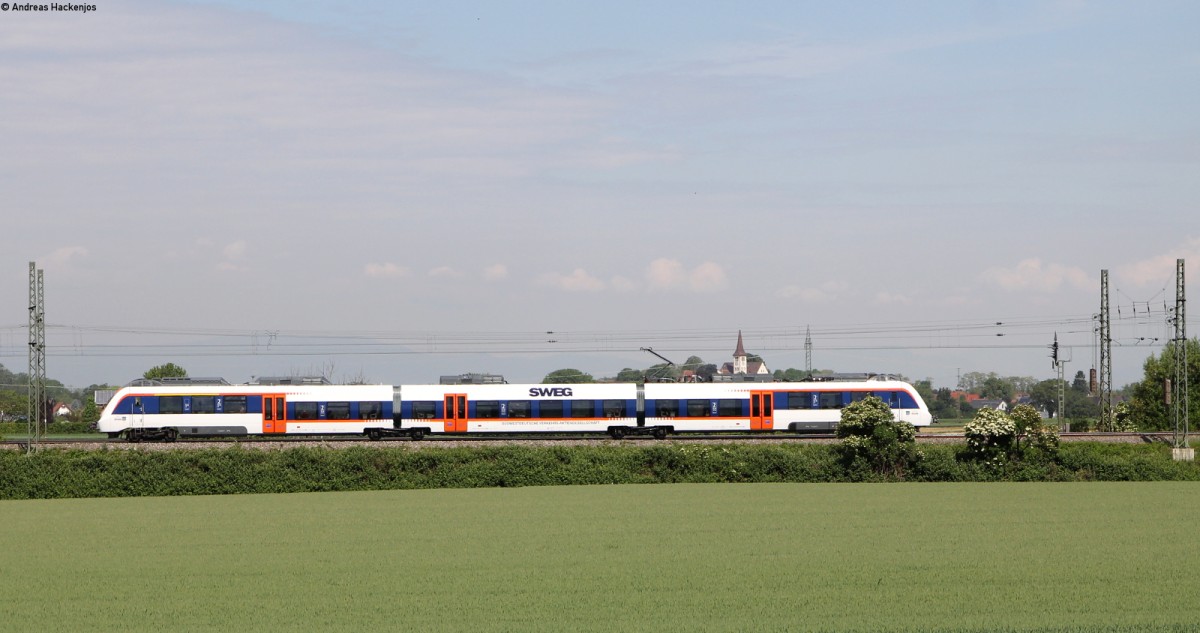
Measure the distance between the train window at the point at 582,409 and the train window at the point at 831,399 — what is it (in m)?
10.6

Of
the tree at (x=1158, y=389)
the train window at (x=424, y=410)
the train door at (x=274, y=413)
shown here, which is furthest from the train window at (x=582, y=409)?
the tree at (x=1158, y=389)

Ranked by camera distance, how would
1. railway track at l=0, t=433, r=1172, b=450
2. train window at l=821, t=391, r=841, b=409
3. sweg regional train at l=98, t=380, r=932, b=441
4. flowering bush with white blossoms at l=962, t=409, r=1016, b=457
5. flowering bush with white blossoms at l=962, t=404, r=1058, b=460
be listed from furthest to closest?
sweg regional train at l=98, t=380, r=932, b=441 → train window at l=821, t=391, r=841, b=409 → railway track at l=0, t=433, r=1172, b=450 → flowering bush with white blossoms at l=962, t=404, r=1058, b=460 → flowering bush with white blossoms at l=962, t=409, r=1016, b=457

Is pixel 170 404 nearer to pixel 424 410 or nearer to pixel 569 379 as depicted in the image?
pixel 424 410

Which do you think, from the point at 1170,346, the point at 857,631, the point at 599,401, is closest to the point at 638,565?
the point at 857,631

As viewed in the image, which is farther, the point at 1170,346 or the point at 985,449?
the point at 1170,346

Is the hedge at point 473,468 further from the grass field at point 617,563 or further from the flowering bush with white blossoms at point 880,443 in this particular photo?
the grass field at point 617,563

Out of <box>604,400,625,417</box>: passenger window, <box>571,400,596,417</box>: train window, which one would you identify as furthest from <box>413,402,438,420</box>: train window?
<box>604,400,625,417</box>: passenger window

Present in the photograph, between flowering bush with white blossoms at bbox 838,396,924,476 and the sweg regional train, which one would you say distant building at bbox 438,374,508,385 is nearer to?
the sweg regional train

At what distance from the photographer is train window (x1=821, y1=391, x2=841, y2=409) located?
56594mm

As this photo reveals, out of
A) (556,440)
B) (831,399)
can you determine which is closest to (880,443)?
(831,399)

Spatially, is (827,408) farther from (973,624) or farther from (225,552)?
(973,624)

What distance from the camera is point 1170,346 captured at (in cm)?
9294

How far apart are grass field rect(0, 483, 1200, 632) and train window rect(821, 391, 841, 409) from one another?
18.2m

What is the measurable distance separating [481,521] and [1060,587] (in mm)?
15546
